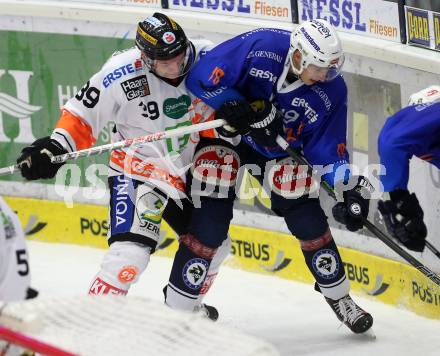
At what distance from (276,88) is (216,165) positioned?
1.46 feet

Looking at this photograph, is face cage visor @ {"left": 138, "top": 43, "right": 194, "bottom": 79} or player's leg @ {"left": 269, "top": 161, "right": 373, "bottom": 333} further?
player's leg @ {"left": 269, "top": 161, "right": 373, "bottom": 333}

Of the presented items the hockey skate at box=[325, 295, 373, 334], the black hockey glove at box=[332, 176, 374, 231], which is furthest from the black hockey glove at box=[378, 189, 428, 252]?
the hockey skate at box=[325, 295, 373, 334]

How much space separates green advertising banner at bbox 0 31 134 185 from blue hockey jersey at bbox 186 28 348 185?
1.87 meters

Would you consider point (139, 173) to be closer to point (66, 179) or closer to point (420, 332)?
point (420, 332)

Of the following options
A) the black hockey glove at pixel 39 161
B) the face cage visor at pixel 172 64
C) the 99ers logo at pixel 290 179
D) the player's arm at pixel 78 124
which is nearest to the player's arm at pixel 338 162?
the 99ers logo at pixel 290 179

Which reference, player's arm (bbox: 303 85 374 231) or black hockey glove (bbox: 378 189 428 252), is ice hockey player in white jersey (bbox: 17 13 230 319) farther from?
black hockey glove (bbox: 378 189 428 252)

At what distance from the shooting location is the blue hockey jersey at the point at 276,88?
216 inches

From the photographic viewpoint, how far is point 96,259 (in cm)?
722

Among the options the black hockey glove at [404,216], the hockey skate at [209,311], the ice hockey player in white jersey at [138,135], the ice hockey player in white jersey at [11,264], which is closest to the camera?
the ice hockey player in white jersey at [11,264]

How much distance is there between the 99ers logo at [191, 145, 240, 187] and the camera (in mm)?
5664

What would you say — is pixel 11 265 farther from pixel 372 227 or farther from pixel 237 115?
pixel 372 227

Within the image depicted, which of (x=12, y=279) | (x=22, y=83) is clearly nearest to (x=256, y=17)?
(x=22, y=83)

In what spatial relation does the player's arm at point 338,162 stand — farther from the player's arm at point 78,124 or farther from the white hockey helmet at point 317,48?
the player's arm at point 78,124

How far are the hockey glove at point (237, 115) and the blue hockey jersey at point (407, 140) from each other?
61cm
